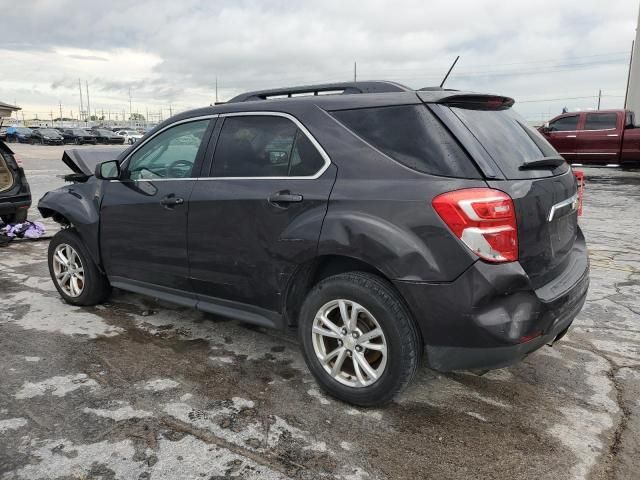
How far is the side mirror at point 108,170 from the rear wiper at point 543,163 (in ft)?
9.64

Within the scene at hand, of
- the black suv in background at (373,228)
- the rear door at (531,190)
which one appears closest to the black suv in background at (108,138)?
the black suv in background at (373,228)

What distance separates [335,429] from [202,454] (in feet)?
2.21

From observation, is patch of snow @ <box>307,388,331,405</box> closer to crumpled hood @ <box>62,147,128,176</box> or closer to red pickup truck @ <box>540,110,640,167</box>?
crumpled hood @ <box>62,147,128,176</box>

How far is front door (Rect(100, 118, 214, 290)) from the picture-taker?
3.64 m

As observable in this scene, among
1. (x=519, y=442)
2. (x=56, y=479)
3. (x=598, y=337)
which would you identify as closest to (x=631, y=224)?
(x=598, y=337)

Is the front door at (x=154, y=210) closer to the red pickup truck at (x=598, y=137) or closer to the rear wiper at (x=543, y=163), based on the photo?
the rear wiper at (x=543, y=163)

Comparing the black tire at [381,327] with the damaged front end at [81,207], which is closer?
the black tire at [381,327]

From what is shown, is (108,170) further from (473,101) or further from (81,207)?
(473,101)

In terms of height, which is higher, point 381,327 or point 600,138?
point 600,138

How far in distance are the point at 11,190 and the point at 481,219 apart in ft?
22.6

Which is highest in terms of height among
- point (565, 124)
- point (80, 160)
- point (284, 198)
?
point (565, 124)

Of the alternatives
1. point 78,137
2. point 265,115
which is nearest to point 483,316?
point 265,115

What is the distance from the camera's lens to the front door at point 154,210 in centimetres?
364

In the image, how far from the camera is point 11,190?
7.22 metres
